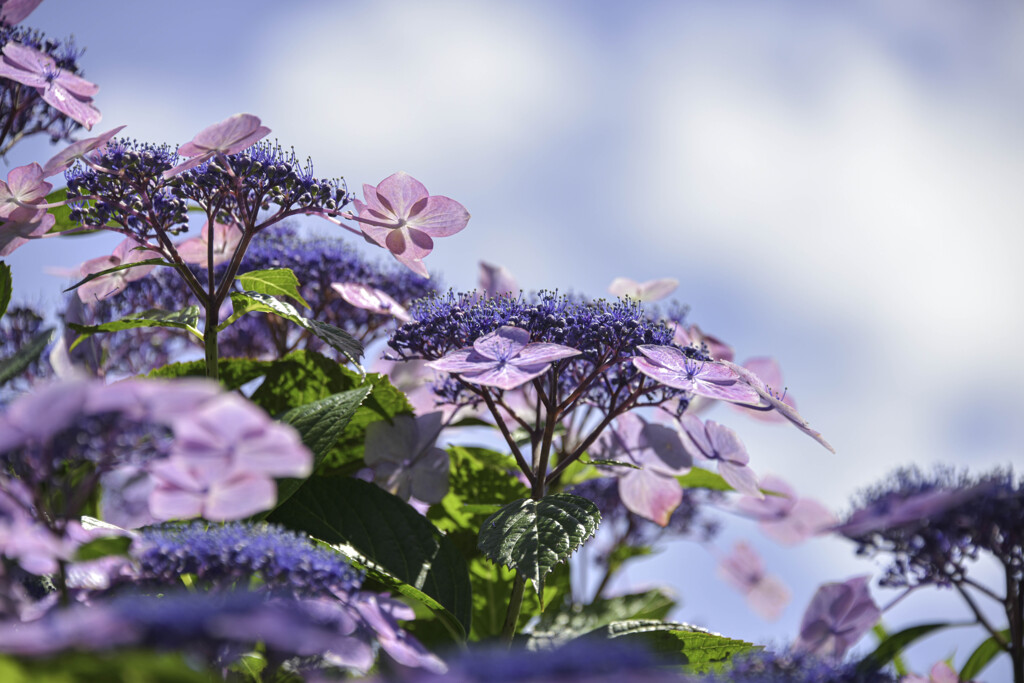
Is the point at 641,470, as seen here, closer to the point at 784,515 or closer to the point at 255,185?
the point at 784,515

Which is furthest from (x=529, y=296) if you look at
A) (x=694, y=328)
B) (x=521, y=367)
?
(x=694, y=328)

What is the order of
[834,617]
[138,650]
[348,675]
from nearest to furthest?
[138,650] < [348,675] < [834,617]

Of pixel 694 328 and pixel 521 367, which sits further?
pixel 694 328

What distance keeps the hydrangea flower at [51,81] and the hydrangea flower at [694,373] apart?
2.52 feet

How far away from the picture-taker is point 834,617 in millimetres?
1132

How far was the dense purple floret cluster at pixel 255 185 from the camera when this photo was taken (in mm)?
1015

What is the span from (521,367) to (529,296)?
175 mm

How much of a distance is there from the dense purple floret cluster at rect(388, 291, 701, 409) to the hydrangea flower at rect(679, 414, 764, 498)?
10 cm

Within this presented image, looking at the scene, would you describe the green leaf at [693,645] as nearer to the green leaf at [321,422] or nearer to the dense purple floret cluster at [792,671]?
the dense purple floret cluster at [792,671]

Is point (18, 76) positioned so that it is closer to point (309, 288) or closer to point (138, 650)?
point (309, 288)

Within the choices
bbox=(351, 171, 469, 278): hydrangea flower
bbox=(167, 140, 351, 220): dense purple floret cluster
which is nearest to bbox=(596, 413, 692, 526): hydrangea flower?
bbox=(351, 171, 469, 278): hydrangea flower

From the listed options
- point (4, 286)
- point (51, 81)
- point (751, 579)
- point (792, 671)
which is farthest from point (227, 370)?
point (751, 579)

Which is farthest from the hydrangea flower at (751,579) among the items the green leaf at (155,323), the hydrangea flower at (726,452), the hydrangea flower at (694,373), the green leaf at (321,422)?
the green leaf at (155,323)

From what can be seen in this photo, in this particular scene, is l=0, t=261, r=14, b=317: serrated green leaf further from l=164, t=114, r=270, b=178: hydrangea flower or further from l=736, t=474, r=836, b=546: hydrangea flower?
l=736, t=474, r=836, b=546: hydrangea flower
